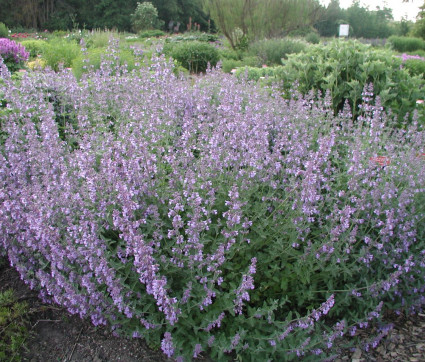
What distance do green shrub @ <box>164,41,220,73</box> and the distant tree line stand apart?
6.52 m

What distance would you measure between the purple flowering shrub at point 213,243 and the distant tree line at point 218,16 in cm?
1883

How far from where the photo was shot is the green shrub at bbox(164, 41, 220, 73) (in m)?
14.0

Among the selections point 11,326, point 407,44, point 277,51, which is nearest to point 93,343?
point 11,326

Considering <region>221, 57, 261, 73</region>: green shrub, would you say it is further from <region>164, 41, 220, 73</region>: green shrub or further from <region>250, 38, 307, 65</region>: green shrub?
<region>164, 41, 220, 73</region>: green shrub

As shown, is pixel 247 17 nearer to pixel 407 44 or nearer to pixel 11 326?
pixel 407 44

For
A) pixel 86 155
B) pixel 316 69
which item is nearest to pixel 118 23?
pixel 316 69

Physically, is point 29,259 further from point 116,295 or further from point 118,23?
point 118,23

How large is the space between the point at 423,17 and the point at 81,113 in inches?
1526

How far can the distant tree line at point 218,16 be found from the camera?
68.0ft

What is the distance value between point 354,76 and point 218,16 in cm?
1633

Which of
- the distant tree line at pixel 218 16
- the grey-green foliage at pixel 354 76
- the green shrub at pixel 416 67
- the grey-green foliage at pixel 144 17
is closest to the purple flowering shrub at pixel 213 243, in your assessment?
the grey-green foliage at pixel 354 76

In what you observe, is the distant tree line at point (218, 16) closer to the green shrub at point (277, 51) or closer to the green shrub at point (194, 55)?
the green shrub at point (277, 51)

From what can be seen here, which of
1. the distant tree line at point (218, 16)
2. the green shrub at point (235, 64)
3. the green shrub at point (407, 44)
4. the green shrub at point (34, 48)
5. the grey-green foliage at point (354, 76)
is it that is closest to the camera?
the grey-green foliage at point (354, 76)

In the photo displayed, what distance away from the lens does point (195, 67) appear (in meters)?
14.4
